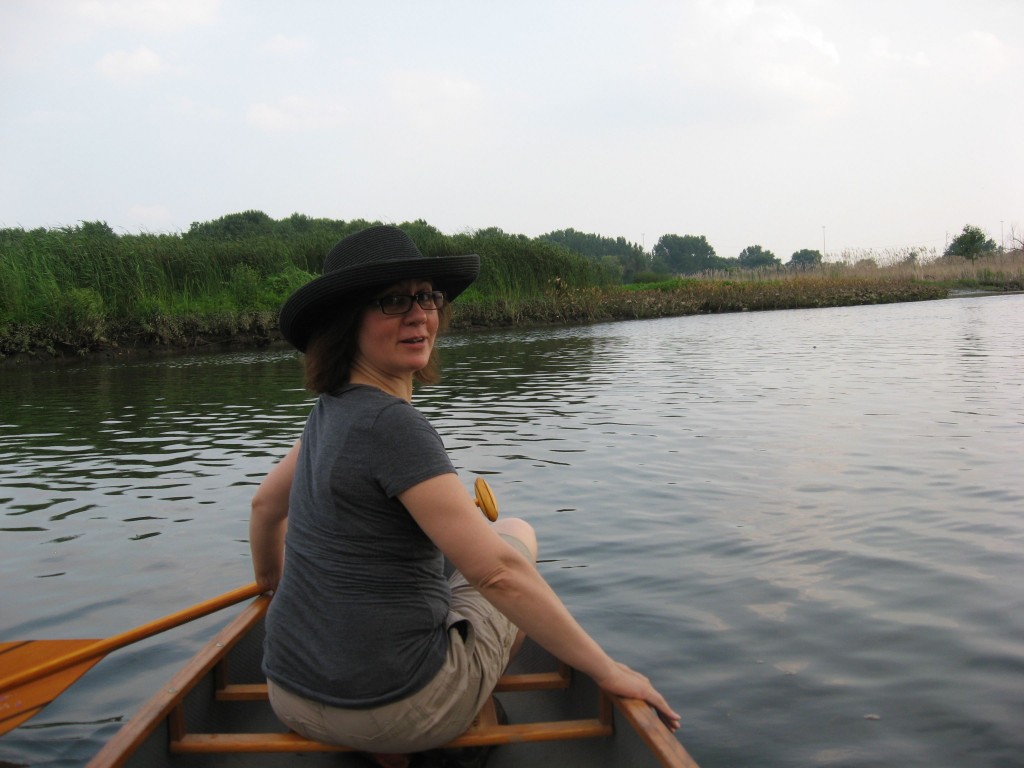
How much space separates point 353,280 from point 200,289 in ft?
72.6

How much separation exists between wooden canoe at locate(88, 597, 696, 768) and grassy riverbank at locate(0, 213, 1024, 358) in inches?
686

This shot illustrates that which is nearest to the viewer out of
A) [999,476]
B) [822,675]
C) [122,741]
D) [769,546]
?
[122,741]

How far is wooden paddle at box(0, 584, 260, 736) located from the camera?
2.57m

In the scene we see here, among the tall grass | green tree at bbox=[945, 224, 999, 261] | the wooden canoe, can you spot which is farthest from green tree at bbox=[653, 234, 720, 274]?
the wooden canoe

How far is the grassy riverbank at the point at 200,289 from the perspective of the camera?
61.2 ft

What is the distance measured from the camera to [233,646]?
2.80 m

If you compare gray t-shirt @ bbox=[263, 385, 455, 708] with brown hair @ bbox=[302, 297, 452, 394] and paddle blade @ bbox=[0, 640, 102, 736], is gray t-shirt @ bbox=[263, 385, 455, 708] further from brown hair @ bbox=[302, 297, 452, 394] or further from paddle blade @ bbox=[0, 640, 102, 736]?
paddle blade @ bbox=[0, 640, 102, 736]

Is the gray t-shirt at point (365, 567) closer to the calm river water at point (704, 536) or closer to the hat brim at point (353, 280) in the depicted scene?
the hat brim at point (353, 280)

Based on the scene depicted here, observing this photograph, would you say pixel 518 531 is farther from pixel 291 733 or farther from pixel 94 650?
pixel 94 650

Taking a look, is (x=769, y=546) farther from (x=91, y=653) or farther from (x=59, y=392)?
(x=59, y=392)

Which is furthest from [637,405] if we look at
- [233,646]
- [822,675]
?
[233,646]

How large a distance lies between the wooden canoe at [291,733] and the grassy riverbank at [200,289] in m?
17.4

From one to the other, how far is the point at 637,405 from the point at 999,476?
4.65m

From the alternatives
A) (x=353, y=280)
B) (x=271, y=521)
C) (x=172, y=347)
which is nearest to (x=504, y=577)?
(x=353, y=280)
